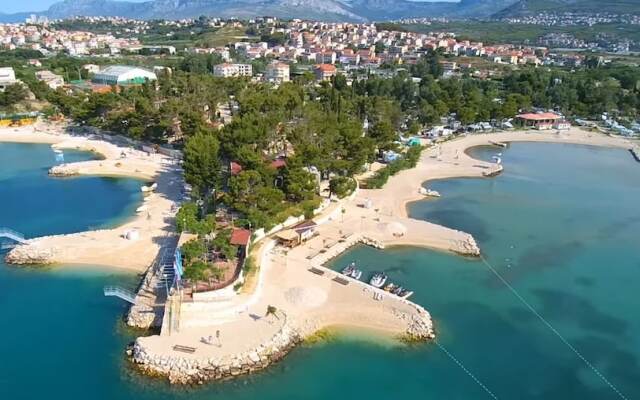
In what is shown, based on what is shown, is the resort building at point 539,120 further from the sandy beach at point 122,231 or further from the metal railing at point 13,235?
the metal railing at point 13,235

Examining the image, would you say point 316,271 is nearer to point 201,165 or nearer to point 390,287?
point 390,287

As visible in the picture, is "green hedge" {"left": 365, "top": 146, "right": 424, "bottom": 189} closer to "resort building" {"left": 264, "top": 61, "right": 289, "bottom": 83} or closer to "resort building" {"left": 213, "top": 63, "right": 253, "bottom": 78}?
"resort building" {"left": 264, "top": 61, "right": 289, "bottom": 83}

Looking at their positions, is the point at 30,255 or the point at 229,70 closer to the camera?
the point at 30,255

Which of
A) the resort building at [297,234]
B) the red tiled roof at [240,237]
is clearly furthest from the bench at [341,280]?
the red tiled roof at [240,237]

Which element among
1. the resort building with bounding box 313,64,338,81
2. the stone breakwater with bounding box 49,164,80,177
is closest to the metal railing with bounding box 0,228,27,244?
the stone breakwater with bounding box 49,164,80,177

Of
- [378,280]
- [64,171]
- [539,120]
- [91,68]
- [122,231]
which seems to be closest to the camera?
[378,280]

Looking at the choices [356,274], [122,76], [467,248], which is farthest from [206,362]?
[122,76]
